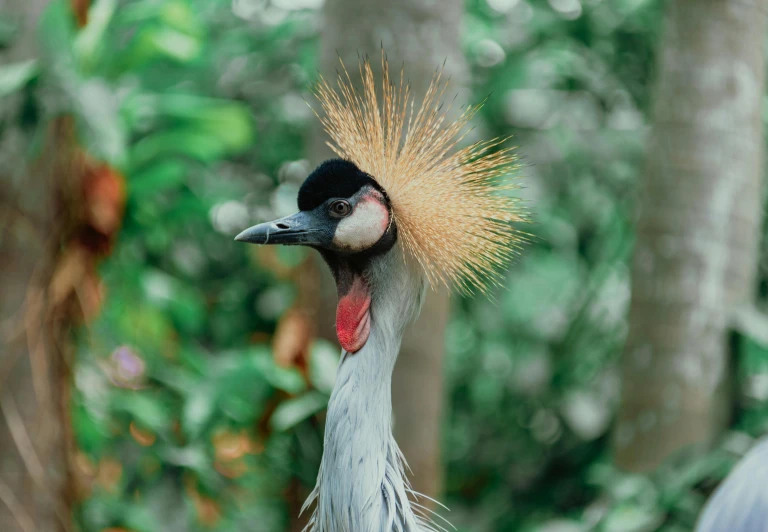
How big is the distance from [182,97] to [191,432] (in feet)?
3.11

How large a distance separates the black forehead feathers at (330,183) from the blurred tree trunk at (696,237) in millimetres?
1425

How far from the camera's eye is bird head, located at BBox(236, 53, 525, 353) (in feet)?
3.87

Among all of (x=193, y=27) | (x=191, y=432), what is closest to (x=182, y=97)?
(x=193, y=27)

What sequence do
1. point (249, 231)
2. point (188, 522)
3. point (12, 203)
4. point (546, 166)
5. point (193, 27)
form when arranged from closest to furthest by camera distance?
1. point (249, 231)
2. point (12, 203)
3. point (193, 27)
4. point (188, 522)
5. point (546, 166)

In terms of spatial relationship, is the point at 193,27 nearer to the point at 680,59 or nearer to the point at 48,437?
the point at 48,437

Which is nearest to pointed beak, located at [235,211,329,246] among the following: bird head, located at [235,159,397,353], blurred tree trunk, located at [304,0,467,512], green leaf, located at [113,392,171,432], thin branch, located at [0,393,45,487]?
bird head, located at [235,159,397,353]

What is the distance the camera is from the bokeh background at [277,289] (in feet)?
6.12

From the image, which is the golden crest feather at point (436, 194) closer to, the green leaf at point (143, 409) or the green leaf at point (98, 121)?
the green leaf at point (98, 121)

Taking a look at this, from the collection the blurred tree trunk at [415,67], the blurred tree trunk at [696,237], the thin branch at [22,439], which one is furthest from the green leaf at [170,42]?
the blurred tree trunk at [696,237]

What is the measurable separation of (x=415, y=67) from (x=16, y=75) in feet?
2.84

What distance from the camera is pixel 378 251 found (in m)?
1.21

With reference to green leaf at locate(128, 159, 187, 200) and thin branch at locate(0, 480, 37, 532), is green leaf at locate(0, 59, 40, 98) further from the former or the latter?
thin branch at locate(0, 480, 37, 532)

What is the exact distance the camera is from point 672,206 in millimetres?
2340

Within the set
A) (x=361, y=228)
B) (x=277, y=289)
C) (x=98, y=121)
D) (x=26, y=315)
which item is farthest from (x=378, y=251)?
(x=277, y=289)
